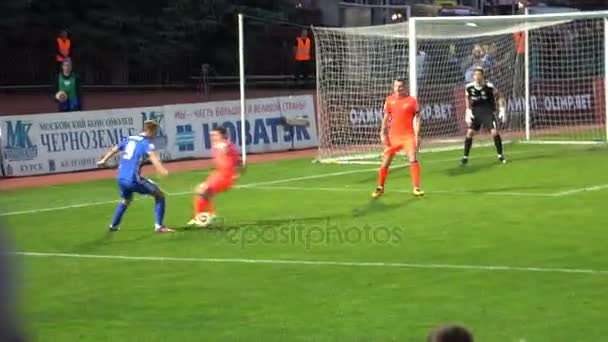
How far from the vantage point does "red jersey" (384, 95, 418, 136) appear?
1962 cm

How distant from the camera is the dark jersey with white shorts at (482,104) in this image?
25.0 m

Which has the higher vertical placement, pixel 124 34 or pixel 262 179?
pixel 124 34

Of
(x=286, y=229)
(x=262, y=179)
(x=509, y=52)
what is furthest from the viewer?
(x=509, y=52)

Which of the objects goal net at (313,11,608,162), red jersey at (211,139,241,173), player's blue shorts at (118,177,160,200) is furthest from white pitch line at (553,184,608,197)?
player's blue shorts at (118,177,160,200)

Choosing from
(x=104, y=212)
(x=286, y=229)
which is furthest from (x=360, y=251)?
(x=104, y=212)

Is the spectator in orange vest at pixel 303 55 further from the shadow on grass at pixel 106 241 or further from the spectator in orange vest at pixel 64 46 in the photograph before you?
the shadow on grass at pixel 106 241

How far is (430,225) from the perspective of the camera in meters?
16.3

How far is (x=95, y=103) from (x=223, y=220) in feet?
63.0

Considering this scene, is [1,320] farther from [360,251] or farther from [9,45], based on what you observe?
[9,45]

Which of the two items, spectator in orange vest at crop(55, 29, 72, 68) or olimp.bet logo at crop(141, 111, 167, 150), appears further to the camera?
spectator in orange vest at crop(55, 29, 72, 68)

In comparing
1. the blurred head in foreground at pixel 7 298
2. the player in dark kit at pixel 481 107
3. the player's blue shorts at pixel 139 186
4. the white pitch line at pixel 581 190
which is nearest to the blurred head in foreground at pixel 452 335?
the blurred head in foreground at pixel 7 298

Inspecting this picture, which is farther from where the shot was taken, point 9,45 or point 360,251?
point 9,45

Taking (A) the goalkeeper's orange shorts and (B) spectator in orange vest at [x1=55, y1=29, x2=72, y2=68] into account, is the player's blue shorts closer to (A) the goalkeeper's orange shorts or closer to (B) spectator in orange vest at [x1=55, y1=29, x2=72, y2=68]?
(A) the goalkeeper's orange shorts

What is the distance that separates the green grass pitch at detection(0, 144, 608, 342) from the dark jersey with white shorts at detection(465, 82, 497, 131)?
2.47m
